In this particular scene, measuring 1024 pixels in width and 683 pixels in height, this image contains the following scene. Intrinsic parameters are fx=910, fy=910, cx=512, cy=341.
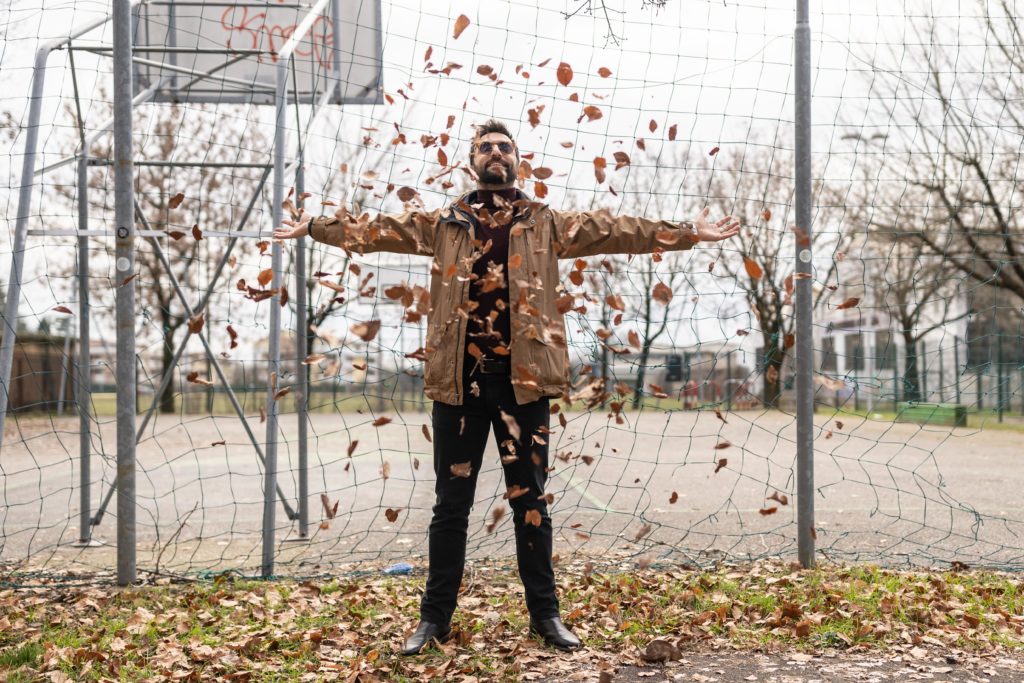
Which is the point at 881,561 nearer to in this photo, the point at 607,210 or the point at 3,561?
the point at 607,210

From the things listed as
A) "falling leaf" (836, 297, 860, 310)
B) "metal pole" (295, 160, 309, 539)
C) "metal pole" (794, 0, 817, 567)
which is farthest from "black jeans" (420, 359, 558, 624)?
"metal pole" (295, 160, 309, 539)

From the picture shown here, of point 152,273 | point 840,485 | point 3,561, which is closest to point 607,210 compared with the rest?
point 3,561

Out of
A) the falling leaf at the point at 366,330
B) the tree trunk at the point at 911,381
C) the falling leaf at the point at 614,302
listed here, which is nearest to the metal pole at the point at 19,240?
the falling leaf at the point at 366,330

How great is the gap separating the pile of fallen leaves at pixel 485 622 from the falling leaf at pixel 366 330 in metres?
1.20

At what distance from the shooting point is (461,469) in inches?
135

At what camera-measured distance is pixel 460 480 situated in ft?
11.5

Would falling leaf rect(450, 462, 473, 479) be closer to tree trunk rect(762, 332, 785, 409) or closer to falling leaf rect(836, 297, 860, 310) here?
tree trunk rect(762, 332, 785, 409)

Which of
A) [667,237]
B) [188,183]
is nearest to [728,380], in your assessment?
[667,237]

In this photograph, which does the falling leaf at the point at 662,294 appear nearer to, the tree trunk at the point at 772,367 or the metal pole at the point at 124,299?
the tree trunk at the point at 772,367

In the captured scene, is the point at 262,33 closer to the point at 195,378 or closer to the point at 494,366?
the point at 195,378

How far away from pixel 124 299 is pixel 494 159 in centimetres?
219

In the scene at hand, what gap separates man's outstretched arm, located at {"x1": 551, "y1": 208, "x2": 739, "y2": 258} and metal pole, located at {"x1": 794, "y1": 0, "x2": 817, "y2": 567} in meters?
1.33

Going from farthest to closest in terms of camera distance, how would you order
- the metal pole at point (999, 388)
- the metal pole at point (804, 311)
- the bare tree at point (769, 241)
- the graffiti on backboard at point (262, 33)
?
the graffiti on backboard at point (262, 33) → the metal pole at point (999, 388) → the metal pole at point (804, 311) → the bare tree at point (769, 241)

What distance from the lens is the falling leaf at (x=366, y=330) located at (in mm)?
3086
